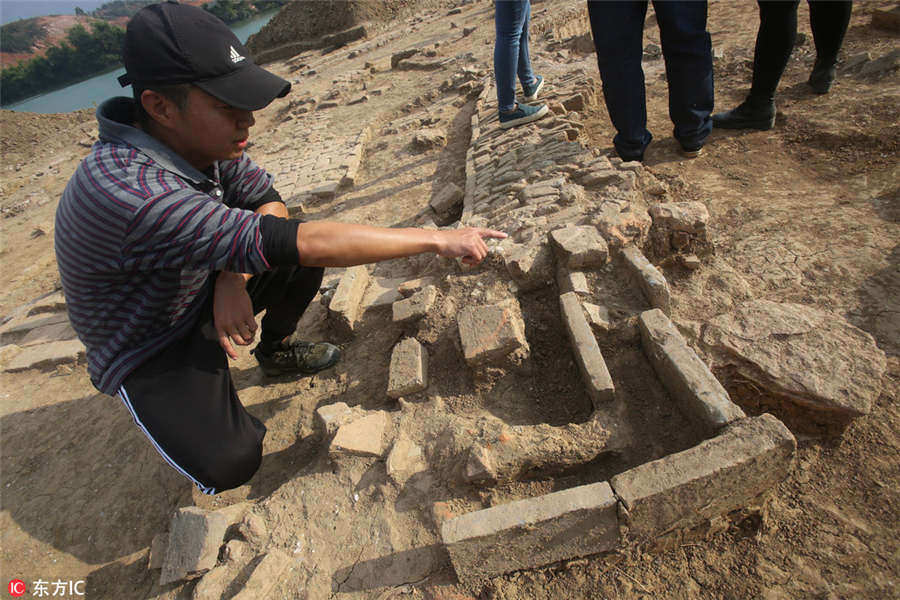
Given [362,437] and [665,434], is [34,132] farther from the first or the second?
[665,434]

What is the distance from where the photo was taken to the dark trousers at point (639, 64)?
3.00 metres

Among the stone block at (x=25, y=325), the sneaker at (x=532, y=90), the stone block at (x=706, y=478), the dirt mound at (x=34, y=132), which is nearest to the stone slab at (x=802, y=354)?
the stone block at (x=706, y=478)

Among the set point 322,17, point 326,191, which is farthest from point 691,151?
point 322,17

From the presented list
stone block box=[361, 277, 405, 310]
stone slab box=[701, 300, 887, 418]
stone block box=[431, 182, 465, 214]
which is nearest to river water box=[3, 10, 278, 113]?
stone block box=[431, 182, 465, 214]

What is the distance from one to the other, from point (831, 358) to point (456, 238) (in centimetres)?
164

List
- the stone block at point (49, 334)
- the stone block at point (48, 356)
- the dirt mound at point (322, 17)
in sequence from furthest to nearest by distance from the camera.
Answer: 1. the dirt mound at point (322, 17)
2. the stone block at point (49, 334)
3. the stone block at point (48, 356)

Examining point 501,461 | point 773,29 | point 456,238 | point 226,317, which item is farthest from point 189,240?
point 773,29

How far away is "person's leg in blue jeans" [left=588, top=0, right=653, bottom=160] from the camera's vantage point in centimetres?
312

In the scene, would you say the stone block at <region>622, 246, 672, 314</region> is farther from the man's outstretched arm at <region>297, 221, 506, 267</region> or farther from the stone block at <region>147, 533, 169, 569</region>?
the stone block at <region>147, 533, 169, 569</region>

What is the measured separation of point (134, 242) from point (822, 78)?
5386mm

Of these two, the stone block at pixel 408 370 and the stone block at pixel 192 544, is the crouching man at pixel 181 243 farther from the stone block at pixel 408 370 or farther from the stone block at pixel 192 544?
the stone block at pixel 408 370

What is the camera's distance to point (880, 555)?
146 centimetres

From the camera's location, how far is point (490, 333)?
2.24 metres

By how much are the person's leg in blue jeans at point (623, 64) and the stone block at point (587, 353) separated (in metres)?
1.98
